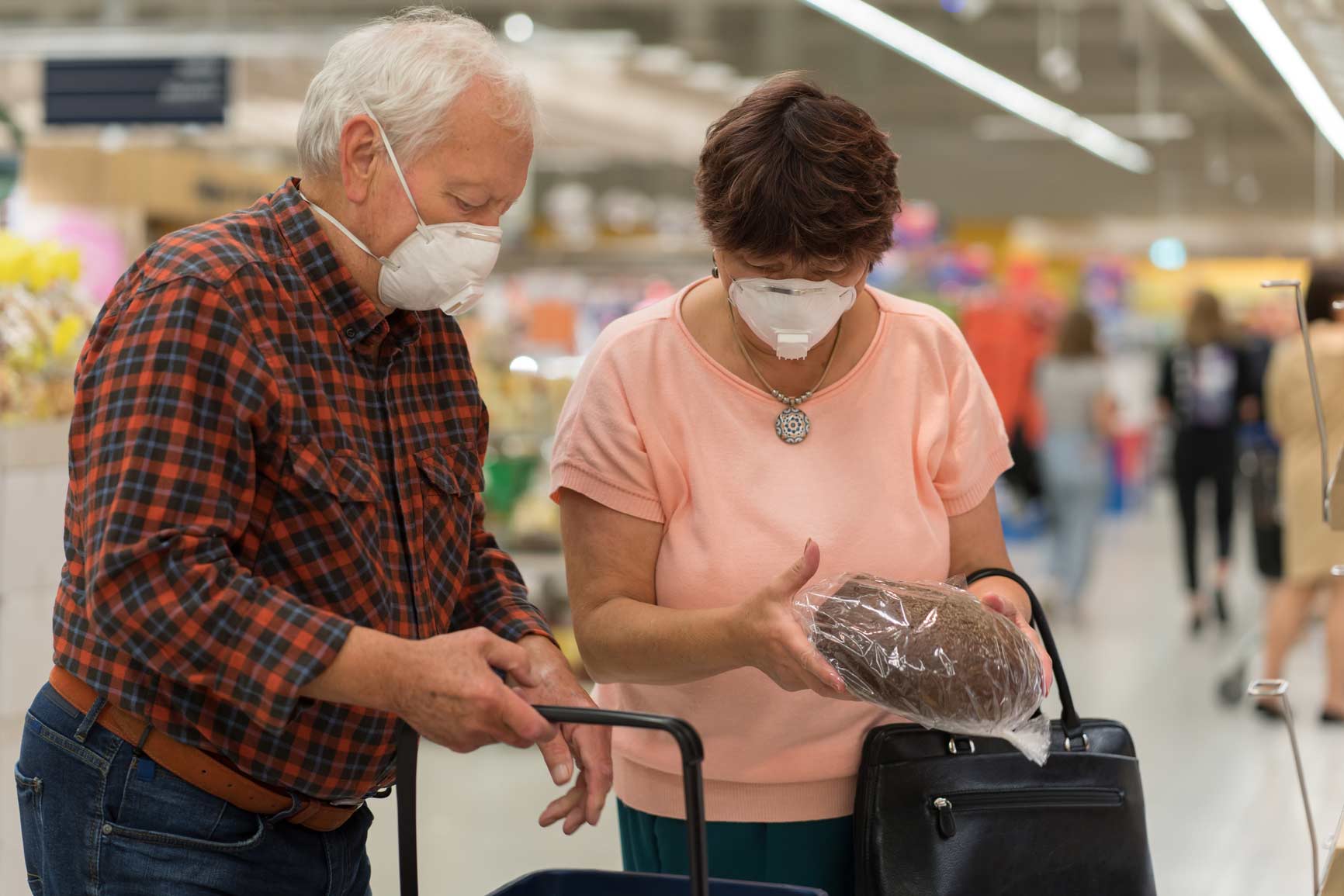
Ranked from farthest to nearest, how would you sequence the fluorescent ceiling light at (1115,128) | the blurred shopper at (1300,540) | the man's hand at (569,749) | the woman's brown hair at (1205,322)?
1. the fluorescent ceiling light at (1115,128)
2. the woman's brown hair at (1205,322)
3. the blurred shopper at (1300,540)
4. the man's hand at (569,749)

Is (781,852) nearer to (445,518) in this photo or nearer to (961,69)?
(445,518)

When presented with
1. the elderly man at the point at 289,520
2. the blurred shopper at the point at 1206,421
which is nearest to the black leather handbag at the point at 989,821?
the elderly man at the point at 289,520

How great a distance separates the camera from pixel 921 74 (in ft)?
67.4

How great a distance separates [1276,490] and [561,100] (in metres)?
5.48

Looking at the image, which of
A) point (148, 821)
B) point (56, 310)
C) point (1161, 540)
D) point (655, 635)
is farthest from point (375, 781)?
point (1161, 540)

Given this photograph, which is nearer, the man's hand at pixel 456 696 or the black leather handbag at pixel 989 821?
the man's hand at pixel 456 696

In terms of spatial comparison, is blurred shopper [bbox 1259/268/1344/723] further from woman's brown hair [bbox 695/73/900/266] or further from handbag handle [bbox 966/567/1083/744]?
woman's brown hair [bbox 695/73/900/266]

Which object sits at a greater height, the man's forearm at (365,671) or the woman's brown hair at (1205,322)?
the woman's brown hair at (1205,322)

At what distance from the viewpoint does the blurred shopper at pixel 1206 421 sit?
352 inches

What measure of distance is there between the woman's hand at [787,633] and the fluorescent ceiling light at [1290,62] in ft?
9.42

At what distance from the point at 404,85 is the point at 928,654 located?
2.70 ft

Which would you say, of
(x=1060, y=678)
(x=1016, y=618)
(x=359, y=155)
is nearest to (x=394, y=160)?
(x=359, y=155)

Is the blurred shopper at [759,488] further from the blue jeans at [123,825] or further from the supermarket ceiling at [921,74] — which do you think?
the blue jeans at [123,825]

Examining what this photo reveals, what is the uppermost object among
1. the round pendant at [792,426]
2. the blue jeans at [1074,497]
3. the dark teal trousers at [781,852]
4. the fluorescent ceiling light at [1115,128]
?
the fluorescent ceiling light at [1115,128]
